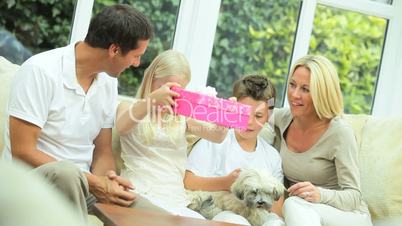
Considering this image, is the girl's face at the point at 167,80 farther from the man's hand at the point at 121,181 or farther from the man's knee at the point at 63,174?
the man's knee at the point at 63,174

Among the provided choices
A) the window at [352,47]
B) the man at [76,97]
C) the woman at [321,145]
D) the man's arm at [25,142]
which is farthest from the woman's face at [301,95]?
the man's arm at [25,142]

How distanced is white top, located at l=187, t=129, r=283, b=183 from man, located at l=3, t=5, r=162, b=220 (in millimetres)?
399

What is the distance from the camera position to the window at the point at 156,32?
2.62 meters

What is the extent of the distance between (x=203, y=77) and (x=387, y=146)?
930 mm

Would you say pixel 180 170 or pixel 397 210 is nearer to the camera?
pixel 180 170

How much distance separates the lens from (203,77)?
2.69 m

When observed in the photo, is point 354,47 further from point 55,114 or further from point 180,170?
point 55,114

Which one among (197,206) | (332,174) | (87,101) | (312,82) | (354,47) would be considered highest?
(354,47)

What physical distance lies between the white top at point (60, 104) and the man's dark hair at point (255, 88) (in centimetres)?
55

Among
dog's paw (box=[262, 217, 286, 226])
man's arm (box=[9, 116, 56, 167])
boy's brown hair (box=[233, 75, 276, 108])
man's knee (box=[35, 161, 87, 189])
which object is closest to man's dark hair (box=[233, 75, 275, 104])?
boy's brown hair (box=[233, 75, 276, 108])

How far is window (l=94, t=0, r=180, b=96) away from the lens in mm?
2621

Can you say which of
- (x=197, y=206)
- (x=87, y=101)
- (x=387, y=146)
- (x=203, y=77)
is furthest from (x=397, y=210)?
(x=87, y=101)

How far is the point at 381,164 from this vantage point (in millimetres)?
2326

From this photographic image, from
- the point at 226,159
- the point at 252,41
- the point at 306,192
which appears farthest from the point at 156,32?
the point at 306,192
